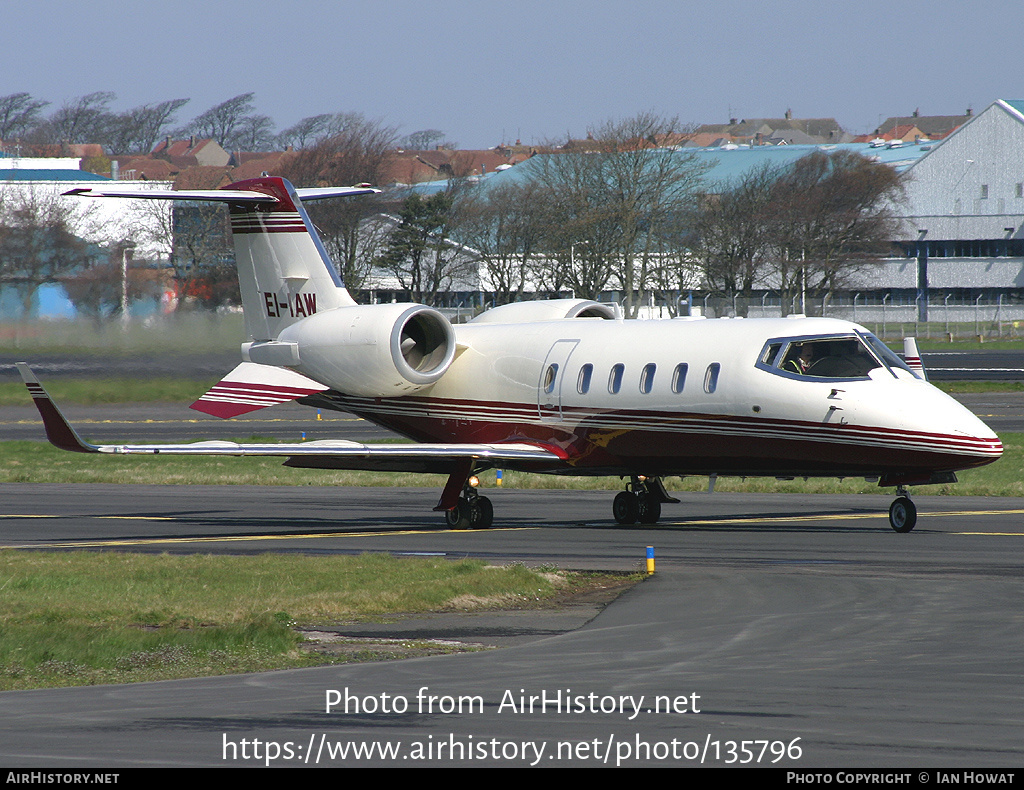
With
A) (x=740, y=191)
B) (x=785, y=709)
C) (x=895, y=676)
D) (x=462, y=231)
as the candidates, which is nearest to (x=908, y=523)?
(x=895, y=676)

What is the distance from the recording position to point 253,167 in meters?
108

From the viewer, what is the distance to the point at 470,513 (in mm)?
23844

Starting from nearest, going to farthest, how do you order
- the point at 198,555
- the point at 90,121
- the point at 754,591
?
the point at 754,591 < the point at 198,555 < the point at 90,121

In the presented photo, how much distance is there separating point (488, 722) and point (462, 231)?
2912 inches

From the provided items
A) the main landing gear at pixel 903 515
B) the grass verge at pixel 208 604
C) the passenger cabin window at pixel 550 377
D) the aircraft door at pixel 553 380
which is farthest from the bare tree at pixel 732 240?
the grass verge at pixel 208 604

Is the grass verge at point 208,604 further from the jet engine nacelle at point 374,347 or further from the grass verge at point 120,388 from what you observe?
the grass verge at point 120,388

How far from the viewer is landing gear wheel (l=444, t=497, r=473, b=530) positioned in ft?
78.2

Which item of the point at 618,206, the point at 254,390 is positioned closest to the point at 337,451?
the point at 254,390

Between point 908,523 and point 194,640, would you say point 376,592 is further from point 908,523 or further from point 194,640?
point 908,523

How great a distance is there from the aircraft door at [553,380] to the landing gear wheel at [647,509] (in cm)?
205

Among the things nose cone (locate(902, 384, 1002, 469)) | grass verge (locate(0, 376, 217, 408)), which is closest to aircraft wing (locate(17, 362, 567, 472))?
nose cone (locate(902, 384, 1002, 469))

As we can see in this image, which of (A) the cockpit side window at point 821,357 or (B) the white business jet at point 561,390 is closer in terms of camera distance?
(B) the white business jet at point 561,390

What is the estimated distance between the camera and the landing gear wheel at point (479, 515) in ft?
77.9

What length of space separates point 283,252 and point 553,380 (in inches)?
249
